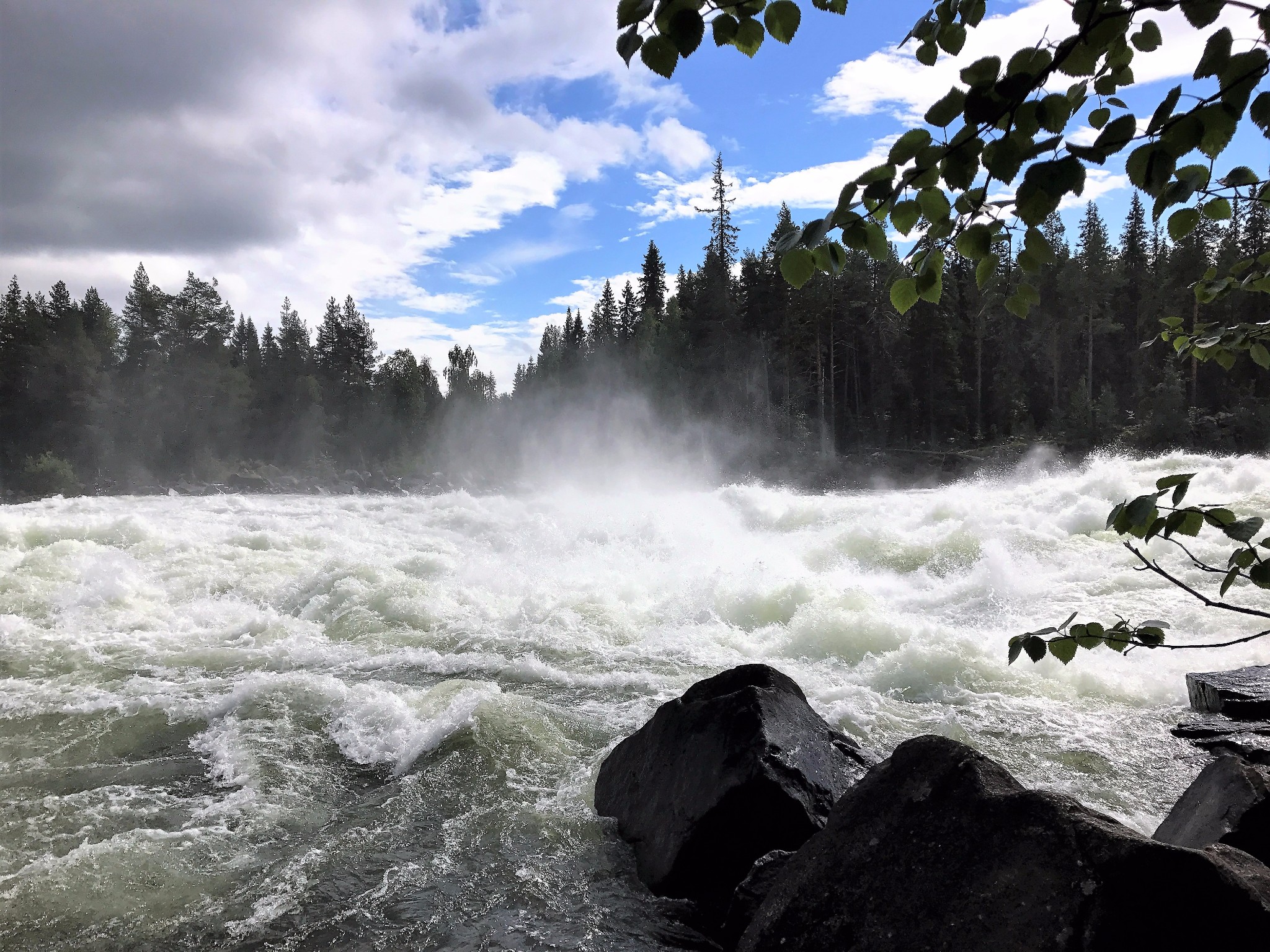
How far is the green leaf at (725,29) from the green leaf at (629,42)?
0.19 meters

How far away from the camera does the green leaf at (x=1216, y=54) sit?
119 cm

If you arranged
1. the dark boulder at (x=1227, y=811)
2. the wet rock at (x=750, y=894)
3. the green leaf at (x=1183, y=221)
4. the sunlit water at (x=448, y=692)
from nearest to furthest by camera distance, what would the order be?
the green leaf at (x=1183, y=221)
the dark boulder at (x=1227, y=811)
the wet rock at (x=750, y=894)
the sunlit water at (x=448, y=692)

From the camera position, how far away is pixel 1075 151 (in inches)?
45.9

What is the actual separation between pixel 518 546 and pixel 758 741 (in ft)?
44.4

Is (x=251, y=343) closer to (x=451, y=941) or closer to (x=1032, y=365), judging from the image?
(x=1032, y=365)

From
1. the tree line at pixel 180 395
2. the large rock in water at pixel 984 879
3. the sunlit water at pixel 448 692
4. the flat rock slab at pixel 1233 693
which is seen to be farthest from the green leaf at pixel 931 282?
the tree line at pixel 180 395

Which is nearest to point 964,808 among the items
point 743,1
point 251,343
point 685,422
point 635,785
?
point 635,785

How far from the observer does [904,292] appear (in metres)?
1.46

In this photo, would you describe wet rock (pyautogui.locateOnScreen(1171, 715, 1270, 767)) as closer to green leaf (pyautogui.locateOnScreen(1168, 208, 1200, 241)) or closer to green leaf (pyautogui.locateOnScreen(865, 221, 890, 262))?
green leaf (pyautogui.locateOnScreen(1168, 208, 1200, 241))

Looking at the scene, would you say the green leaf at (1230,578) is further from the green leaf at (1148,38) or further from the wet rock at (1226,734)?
the wet rock at (1226,734)

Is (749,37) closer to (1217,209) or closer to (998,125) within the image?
(998,125)

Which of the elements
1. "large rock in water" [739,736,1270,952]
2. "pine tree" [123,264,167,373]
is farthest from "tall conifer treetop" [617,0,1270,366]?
"pine tree" [123,264,167,373]

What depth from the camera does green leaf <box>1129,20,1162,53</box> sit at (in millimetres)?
1449

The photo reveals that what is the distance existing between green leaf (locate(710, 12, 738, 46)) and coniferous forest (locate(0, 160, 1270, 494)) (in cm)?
4080
